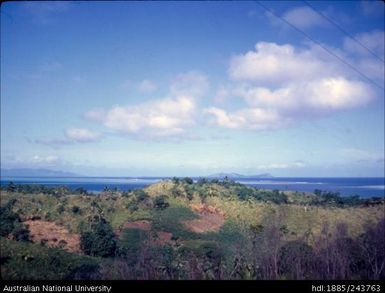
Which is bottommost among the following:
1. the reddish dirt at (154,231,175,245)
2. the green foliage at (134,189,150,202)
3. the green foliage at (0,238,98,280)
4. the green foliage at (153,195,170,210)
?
the reddish dirt at (154,231,175,245)

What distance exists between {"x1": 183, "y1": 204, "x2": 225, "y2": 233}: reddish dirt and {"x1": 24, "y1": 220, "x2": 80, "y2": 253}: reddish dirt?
12.1 m

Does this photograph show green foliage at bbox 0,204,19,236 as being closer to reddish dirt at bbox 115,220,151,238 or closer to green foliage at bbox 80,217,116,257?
green foliage at bbox 80,217,116,257

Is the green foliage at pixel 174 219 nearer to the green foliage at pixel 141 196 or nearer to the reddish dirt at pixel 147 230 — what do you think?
the reddish dirt at pixel 147 230

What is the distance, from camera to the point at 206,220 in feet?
133

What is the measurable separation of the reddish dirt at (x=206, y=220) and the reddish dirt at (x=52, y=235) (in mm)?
12090

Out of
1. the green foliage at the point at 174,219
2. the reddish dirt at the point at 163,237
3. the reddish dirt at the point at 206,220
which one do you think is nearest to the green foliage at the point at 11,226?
the reddish dirt at the point at 163,237

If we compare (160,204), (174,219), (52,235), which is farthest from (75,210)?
(174,219)

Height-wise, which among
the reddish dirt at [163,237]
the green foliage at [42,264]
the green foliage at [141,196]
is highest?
the green foliage at [141,196]

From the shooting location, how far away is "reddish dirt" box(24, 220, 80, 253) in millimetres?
28803

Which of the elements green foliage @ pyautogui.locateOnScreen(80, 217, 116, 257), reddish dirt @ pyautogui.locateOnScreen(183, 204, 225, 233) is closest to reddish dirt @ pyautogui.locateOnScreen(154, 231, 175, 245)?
reddish dirt @ pyautogui.locateOnScreen(183, 204, 225, 233)

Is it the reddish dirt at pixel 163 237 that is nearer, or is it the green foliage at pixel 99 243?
the green foliage at pixel 99 243

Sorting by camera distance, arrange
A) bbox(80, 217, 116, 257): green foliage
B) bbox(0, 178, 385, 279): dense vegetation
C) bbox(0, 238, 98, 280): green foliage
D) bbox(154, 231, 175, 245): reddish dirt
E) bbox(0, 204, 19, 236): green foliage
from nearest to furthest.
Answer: bbox(0, 238, 98, 280): green foliage < bbox(0, 178, 385, 279): dense vegetation < bbox(80, 217, 116, 257): green foliage < bbox(0, 204, 19, 236): green foliage < bbox(154, 231, 175, 245): reddish dirt

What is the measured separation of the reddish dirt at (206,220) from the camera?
37.6 meters

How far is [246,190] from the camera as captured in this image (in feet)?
176
